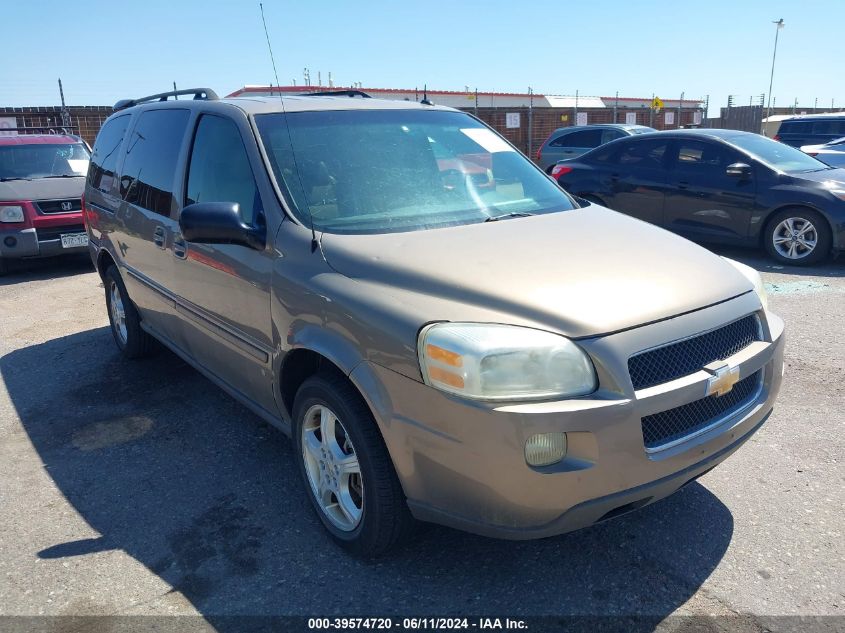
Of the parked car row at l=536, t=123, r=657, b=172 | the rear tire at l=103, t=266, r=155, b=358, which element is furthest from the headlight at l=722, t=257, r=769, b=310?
the parked car row at l=536, t=123, r=657, b=172

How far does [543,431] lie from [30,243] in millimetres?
8925

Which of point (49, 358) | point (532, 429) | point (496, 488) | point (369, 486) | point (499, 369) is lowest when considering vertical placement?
point (49, 358)

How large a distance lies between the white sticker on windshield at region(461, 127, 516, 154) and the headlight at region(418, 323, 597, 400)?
6.57ft

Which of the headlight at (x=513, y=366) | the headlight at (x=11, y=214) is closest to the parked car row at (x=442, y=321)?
the headlight at (x=513, y=366)

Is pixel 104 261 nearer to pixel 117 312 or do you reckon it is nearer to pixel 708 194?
pixel 117 312

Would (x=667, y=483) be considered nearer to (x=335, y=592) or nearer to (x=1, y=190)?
(x=335, y=592)

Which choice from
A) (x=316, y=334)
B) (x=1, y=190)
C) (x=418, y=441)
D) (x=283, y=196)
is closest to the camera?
(x=418, y=441)

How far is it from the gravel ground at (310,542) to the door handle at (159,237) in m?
1.15

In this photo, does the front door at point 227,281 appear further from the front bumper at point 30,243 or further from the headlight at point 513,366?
the front bumper at point 30,243

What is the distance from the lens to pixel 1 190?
30.5 ft

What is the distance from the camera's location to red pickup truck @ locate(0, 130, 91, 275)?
9.12 metres

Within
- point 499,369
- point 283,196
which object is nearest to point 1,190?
point 283,196

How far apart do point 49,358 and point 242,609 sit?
4144 millimetres

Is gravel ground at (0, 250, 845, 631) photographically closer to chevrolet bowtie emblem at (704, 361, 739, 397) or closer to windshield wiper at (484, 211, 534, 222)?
chevrolet bowtie emblem at (704, 361, 739, 397)
